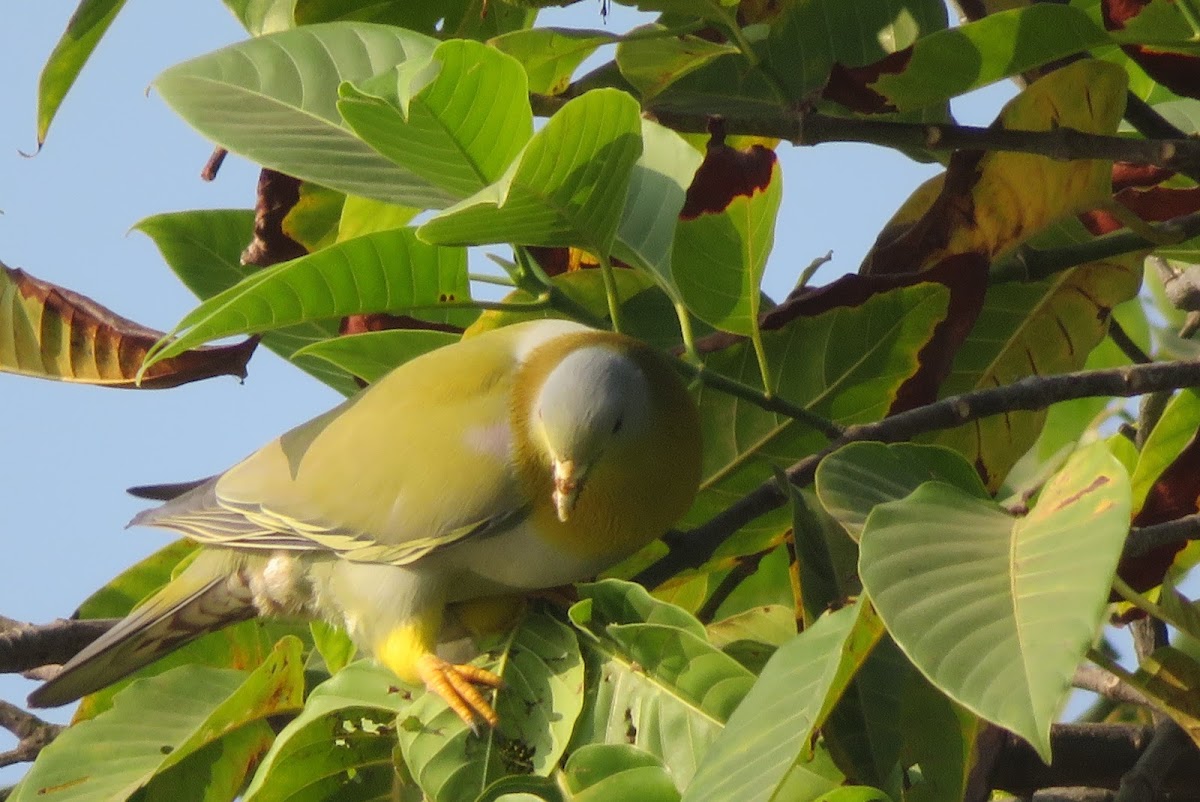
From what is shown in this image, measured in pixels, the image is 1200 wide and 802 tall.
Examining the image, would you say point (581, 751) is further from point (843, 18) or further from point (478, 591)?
point (843, 18)

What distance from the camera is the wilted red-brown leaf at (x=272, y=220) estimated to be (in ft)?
6.15

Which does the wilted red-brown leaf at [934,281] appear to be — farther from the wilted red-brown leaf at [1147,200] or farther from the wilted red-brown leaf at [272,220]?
the wilted red-brown leaf at [272,220]

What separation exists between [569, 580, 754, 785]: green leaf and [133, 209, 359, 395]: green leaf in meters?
0.75

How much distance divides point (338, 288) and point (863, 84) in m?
0.64

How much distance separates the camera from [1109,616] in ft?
6.48

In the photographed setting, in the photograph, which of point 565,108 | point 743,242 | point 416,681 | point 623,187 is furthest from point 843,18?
point 416,681

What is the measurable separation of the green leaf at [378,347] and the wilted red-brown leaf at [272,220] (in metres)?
0.22

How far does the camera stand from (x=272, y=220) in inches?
74.0

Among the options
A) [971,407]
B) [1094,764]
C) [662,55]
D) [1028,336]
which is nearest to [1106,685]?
[1094,764]

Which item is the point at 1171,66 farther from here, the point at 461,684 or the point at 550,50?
the point at 461,684

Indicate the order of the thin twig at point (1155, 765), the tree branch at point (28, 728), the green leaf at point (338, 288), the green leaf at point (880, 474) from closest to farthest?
the green leaf at point (880, 474), the green leaf at point (338, 288), the thin twig at point (1155, 765), the tree branch at point (28, 728)

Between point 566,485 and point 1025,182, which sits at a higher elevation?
point 1025,182

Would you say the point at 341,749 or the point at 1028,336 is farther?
the point at 1028,336

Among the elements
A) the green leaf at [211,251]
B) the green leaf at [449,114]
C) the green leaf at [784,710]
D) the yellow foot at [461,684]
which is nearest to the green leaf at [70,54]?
the green leaf at [211,251]
